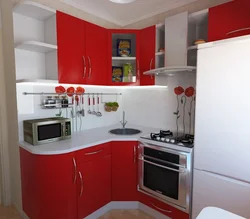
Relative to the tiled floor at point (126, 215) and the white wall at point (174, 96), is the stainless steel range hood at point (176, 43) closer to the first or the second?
the white wall at point (174, 96)

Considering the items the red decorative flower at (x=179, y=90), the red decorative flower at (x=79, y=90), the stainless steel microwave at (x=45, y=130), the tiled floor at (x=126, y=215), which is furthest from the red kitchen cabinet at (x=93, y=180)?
the red decorative flower at (x=179, y=90)

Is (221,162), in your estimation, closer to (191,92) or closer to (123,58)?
(191,92)

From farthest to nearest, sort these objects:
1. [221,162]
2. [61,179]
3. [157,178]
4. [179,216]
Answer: [157,178] → [179,216] → [61,179] → [221,162]

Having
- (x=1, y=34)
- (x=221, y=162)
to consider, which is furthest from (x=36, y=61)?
(x=221, y=162)

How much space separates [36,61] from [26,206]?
4.98 feet

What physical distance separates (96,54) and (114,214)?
189cm

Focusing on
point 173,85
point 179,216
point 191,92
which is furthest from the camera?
point 173,85

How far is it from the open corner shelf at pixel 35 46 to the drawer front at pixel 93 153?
3.52 ft

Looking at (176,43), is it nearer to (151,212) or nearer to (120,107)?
(120,107)

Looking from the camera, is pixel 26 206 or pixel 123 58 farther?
pixel 123 58

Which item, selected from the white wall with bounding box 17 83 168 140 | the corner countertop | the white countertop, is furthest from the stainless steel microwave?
the white countertop

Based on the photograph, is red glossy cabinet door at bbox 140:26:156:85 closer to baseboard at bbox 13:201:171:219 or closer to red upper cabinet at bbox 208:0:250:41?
red upper cabinet at bbox 208:0:250:41

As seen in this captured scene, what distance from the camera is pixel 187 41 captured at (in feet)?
6.28

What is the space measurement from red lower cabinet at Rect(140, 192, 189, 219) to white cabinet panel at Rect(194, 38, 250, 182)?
571mm
